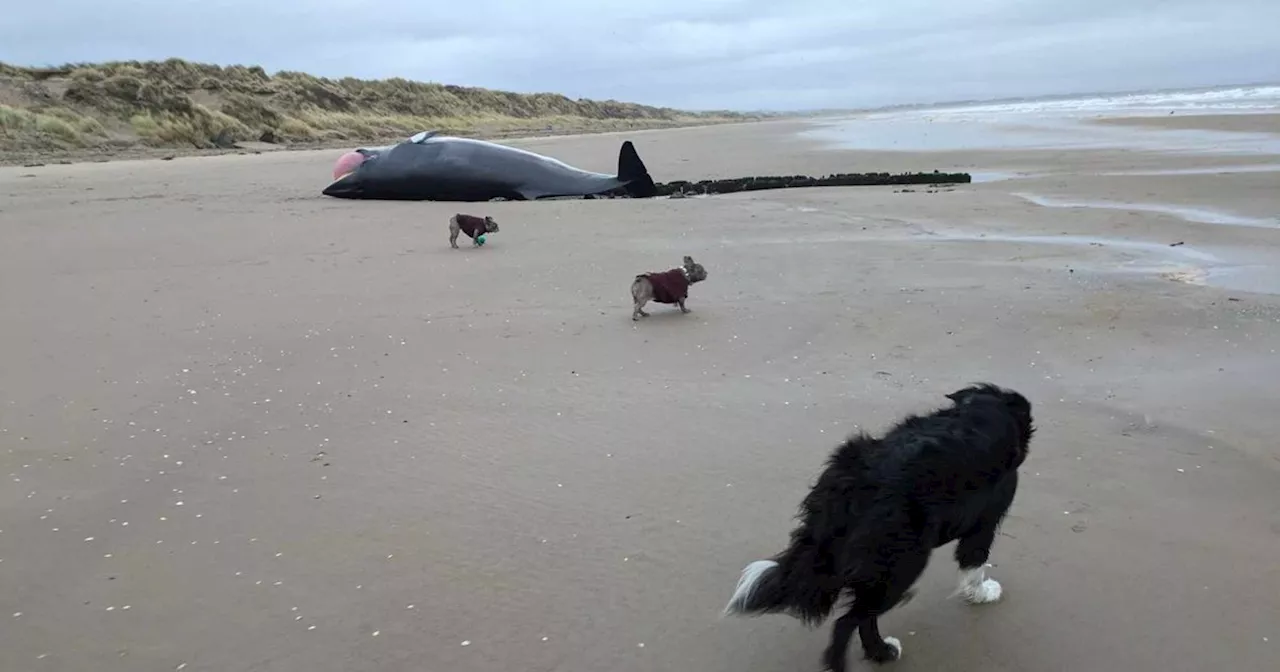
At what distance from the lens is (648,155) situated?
22.2 metres

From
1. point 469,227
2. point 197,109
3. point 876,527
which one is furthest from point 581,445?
point 197,109

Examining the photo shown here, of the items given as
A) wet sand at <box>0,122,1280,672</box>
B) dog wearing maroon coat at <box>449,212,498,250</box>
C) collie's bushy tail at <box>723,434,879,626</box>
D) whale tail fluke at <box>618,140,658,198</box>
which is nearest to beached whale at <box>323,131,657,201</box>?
whale tail fluke at <box>618,140,658,198</box>

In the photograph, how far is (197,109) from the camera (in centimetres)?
2659

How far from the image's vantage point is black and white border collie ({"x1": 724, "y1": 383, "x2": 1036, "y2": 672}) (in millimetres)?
2119

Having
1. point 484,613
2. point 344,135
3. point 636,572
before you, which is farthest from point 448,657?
point 344,135

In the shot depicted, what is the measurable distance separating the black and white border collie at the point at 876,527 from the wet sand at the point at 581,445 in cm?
19

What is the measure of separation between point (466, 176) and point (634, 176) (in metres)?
2.49

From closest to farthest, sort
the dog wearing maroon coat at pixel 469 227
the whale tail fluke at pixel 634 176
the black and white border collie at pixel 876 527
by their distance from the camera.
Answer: the black and white border collie at pixel 876 527
the dog wearing maroon coat at pixel 469 227
the whale tail fluke at pixel 634 176

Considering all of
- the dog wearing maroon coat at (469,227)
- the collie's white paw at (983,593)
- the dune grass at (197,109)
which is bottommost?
the collie's white paw at (983,593)

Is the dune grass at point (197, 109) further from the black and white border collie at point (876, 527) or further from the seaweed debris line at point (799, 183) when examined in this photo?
the black and white border collie at point (876, 527)

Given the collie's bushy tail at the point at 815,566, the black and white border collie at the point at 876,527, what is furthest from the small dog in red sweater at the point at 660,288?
the collie's bushy tail at the point at 815,566

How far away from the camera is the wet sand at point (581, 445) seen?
7.79ft

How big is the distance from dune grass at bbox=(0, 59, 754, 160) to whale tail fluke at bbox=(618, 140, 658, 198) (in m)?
16.8

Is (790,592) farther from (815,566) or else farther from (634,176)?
(634,176)
